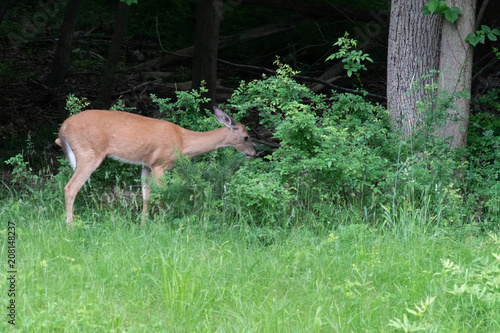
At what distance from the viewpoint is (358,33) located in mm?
11328

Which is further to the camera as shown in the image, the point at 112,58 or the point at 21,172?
the point at 112,58

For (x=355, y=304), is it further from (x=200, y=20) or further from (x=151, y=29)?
(x=151, y=29)

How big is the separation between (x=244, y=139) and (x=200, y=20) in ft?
9.18

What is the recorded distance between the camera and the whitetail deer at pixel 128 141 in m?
6.41

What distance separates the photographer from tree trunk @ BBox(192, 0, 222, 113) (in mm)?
9266

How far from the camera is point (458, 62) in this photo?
6.76 meters

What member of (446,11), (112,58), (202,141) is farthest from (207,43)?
(446,11)

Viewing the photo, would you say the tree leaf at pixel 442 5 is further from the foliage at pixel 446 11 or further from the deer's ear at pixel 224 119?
the deer's ear at pixel 224 119

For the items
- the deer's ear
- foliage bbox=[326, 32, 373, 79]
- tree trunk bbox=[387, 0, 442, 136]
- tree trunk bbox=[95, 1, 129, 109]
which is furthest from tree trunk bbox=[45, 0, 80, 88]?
tree trunk bbox=[387, 0, 442, 136]

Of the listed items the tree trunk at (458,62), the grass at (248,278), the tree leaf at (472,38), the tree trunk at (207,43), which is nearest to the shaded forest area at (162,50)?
the tree trunk at (207,43)

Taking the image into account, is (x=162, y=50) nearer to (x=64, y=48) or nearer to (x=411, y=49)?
(x=64, y=48)

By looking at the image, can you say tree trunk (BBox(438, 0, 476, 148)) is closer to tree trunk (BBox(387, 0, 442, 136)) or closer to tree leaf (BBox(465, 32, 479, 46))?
tree leaf (BBox(465, 32, 479, 46))

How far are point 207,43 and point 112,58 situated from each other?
1671mm

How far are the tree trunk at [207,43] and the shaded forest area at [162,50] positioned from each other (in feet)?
3.15
